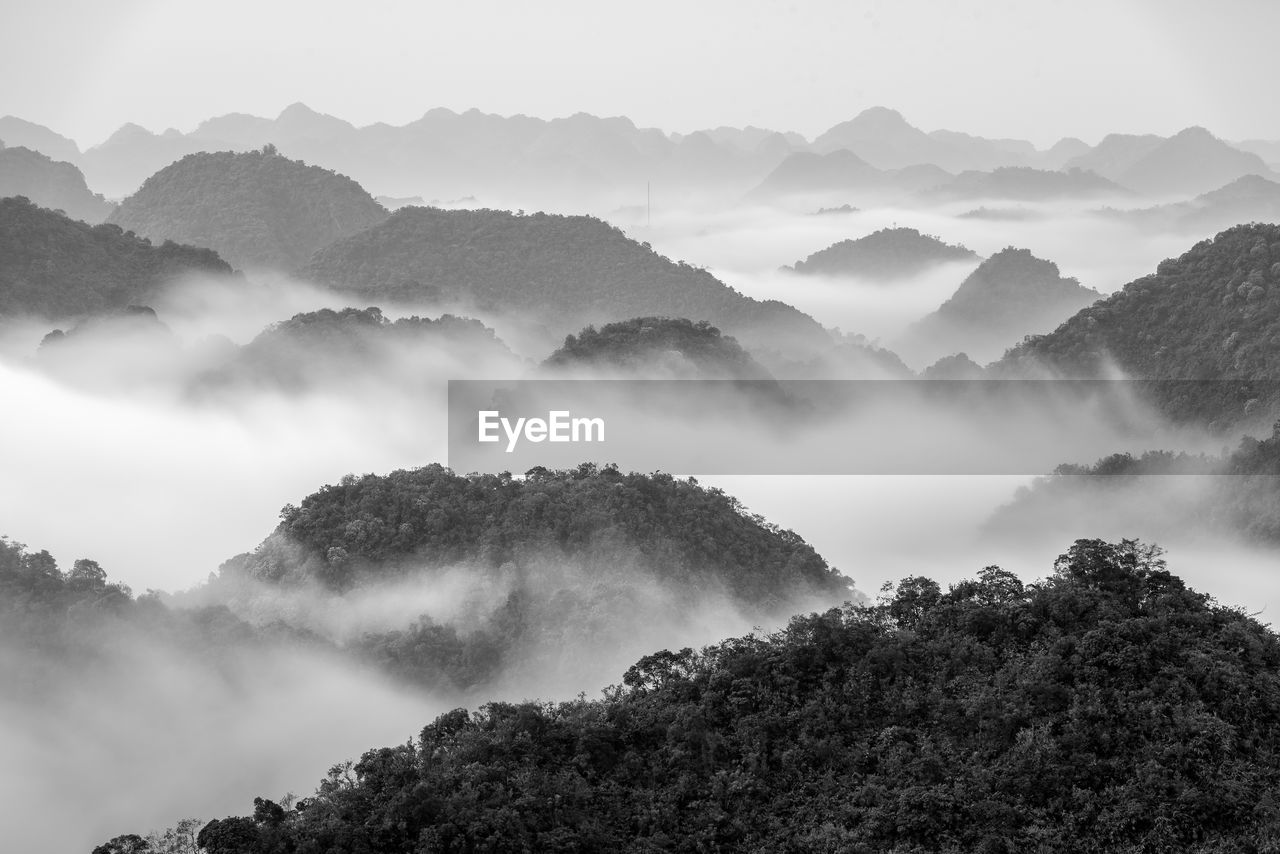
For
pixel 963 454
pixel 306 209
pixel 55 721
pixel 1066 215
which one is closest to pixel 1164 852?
pixel 55 721

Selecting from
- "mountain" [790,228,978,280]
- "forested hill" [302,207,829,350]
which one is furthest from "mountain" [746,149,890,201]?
"forested hill" [302,207,829,350]

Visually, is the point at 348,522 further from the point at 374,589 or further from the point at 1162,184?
the point at 1162,184

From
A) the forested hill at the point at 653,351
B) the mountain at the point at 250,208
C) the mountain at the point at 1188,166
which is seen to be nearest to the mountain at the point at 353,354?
the forested hill at the point at 653,351

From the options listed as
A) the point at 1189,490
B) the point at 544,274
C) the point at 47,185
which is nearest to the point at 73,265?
the point at 544,274

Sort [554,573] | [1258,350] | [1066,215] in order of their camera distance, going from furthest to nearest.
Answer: [1066,215] < [1258,350] < [554,573]

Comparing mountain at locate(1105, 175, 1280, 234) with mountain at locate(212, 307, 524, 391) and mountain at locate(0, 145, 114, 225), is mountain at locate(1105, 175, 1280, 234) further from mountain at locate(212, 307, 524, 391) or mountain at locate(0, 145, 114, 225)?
mountain at locate(0, 145, 114, 225)

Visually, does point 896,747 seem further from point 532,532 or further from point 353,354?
point 353,354
